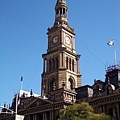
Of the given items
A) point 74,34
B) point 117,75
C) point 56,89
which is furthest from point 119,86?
point 74,34

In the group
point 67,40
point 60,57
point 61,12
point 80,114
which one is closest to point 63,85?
point 60,57

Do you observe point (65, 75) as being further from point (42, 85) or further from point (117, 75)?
point (117, 75)

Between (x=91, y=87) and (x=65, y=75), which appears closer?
(x=91, y=87)

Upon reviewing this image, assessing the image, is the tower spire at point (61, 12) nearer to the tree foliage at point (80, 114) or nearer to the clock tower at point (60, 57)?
the clock tower at point (60, 57)

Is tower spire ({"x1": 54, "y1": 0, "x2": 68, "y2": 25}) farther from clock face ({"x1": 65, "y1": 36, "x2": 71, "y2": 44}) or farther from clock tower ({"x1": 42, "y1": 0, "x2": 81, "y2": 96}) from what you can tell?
clock face ({"x1": 65, "y1": 36, "x2": 71, "y2": 44})

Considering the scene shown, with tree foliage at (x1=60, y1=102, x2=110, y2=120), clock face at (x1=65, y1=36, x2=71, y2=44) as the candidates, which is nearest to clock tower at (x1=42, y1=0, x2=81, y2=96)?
clock face at (x1=65, y1=36, x2=71, y2=44)

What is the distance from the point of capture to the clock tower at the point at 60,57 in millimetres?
88250

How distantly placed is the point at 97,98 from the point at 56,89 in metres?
12.9

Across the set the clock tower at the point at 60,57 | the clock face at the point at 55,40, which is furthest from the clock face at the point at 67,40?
the clock face at the point at 55,40

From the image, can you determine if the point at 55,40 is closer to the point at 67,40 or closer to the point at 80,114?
the point at 67,40

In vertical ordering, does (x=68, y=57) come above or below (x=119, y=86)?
above

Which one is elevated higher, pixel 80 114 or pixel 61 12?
pixel 61 12

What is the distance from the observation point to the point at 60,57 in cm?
8950

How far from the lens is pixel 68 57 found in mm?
91688
